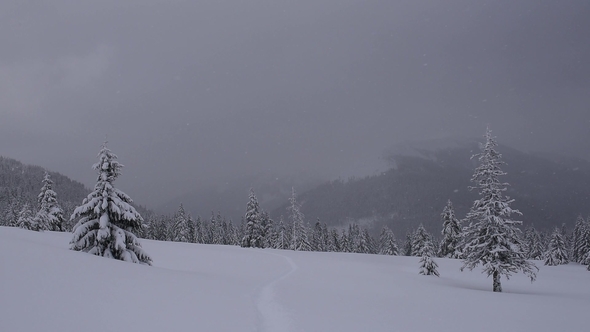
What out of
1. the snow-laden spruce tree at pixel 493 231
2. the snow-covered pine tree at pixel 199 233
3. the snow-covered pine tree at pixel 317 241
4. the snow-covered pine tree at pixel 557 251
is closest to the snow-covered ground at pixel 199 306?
the snow-laden spruce tree at pixel 493 231

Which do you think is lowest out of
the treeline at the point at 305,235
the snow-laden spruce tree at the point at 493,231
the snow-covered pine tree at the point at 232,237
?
the snow-covered pine tree at the point at 232,237

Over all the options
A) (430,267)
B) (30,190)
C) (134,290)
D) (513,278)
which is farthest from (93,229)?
(30,190)

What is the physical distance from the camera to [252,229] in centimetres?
6050

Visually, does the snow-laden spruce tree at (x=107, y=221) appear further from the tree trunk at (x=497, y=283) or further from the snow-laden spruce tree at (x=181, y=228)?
the snow-laden spruce tree at (x=181, y=228)

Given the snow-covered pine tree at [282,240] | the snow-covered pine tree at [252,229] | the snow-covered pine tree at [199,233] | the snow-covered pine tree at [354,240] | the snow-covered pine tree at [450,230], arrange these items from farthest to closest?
the snow-covered pine tree at [199,233] → the snow-covered pine tree at [354,240] → the snow-covered pine tree at [282,240] → the snow-covered pine tree at [252,229] → the snow-covered pine tree at [450,230]

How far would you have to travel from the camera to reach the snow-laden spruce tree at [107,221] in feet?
54.5

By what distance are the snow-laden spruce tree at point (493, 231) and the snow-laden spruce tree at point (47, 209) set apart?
52.0 metres

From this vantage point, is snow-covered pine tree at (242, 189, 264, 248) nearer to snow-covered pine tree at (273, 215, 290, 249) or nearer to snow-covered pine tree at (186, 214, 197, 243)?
snow-covered pine tree at (273, 215, 290, 249)

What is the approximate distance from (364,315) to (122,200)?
14.8 m

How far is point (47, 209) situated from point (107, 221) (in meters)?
39.1

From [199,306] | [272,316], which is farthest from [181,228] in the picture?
→ [199,306]

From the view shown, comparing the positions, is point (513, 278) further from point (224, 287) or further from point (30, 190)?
point (30, 190)

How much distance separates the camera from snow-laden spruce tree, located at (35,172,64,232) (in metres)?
44.2

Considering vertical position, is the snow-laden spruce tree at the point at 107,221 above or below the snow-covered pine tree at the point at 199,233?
above
